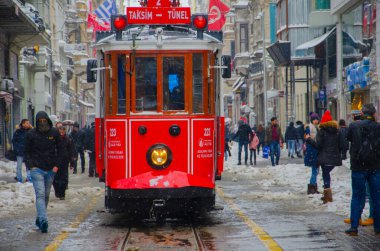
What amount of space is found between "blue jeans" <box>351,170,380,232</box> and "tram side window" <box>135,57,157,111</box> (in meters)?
3.37

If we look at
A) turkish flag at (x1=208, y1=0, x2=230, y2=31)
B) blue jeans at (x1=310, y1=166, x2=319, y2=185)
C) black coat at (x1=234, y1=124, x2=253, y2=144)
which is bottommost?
blue jeans at (x1=310, y1=166, x2=319, y2=185)

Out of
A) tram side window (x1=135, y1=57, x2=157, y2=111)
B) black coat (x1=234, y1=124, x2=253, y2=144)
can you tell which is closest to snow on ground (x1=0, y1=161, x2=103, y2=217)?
tram side window (x1=135, y1=57, x2=157, y2=111)

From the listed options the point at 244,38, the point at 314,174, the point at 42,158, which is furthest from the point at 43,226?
the point at 244,38

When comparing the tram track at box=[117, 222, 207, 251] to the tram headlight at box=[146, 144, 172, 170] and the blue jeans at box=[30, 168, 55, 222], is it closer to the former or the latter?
the tram headlight at box=[146, 144, 172, 170]

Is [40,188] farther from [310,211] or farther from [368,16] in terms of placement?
[368,16]

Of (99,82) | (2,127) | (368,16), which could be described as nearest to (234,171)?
(368,16)

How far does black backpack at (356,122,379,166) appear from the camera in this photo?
12711 mm

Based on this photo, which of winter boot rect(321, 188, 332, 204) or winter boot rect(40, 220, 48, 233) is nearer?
winter boot rect(40, 220, 48, 233)

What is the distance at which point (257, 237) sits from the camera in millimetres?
12938

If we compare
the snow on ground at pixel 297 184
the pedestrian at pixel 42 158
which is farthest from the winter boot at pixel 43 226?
the snow on ground at pixel 297 184

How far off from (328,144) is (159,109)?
445 centimetres

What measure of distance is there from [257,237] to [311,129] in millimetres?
12075

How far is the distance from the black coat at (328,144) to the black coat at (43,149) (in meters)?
5.39

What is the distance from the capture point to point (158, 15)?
14.8 m
